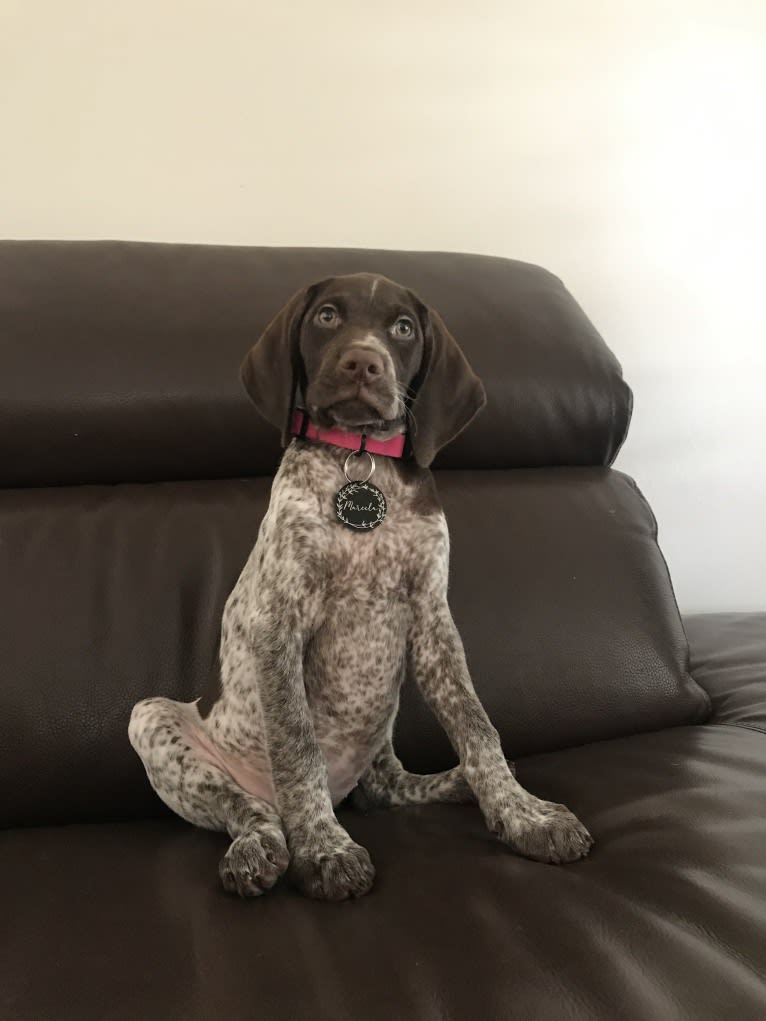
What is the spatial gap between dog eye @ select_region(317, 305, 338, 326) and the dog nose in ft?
0.54

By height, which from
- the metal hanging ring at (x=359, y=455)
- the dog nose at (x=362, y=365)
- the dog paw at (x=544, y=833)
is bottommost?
the dog paw at (x=544, y=833)

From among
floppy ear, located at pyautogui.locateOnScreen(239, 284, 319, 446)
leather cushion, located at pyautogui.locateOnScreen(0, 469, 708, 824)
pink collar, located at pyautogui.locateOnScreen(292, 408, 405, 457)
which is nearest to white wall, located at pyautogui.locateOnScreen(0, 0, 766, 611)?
leather cushion, located at pyautogui.locateOnScreen(0, 469, 708, 824)

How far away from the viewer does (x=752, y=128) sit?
10.9 feet

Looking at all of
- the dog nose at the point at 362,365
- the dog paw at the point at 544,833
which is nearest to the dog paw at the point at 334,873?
the dog paw at the point at 544,833

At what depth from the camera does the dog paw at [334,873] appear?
1.44 metres

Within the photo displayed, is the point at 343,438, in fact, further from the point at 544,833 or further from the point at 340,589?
the point at 544,833

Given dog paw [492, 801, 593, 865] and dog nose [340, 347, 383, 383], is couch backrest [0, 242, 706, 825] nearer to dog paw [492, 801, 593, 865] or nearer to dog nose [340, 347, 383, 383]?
dog paw [492, 801, 593, 865]

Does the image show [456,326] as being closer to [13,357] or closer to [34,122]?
[13,357]

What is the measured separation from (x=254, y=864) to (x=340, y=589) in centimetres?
54

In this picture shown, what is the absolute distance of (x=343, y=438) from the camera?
1830 mm

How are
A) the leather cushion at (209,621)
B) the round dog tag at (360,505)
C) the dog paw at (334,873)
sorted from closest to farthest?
A: the dog paw at (334,873) < the round dog tag at (360,505) < the leather cushion at (209,621)

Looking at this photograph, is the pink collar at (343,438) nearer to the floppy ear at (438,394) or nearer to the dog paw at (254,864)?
the floppy ear at (438,394)

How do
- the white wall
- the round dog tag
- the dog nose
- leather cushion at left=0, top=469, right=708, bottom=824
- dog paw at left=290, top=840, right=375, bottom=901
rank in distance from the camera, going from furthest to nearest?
1. the white wall
2. leather cushion at left=0, top=469, right=708, bottom=824
3. the round dog tag
4. the dog nose
5. dog paw at left=290, top=840, right=375, bottom=901

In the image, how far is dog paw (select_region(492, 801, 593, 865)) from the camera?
155 centimetres
